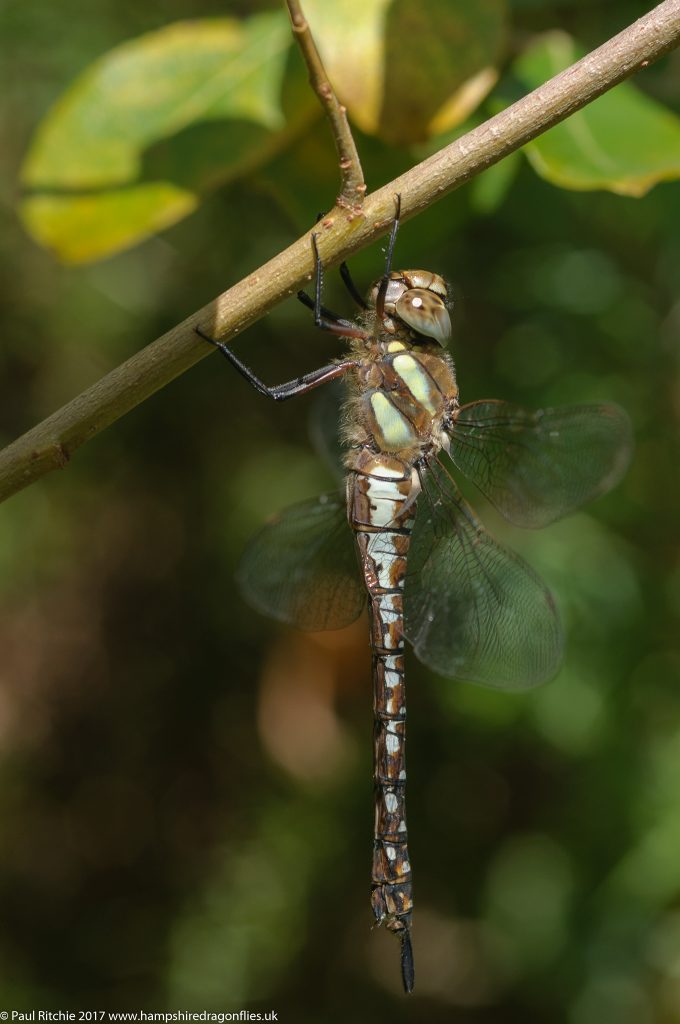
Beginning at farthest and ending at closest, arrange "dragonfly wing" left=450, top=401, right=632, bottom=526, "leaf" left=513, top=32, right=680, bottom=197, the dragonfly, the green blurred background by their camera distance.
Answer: the green blurred background < "dragonfly wing" left=450, top=401, right=632, bottom=526 < the dragonfly < "leaf" left=513, top=32, right=680, bottom=197

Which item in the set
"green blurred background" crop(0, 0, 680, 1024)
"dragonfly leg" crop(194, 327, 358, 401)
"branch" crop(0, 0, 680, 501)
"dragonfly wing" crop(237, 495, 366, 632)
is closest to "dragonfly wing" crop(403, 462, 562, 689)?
"dragonfly wing" crop(237, 495, 366, 632)

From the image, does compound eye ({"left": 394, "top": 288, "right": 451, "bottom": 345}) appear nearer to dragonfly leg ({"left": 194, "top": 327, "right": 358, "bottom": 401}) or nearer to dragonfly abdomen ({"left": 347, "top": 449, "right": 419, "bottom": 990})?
dragonfly leg ({"left": 194, "top": 327, "right": 358, "bottom": 401})

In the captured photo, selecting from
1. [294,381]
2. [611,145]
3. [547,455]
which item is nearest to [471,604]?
[547,455]

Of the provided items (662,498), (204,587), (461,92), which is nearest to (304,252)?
(461,92)

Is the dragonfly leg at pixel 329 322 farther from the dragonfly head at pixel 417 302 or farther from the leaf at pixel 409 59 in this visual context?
the leaf at pixel 409 59

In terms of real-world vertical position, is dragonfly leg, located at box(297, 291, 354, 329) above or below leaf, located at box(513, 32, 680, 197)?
below

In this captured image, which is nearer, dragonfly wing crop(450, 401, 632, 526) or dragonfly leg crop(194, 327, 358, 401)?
dragonfly leg crop(194, 327, 358, 401)

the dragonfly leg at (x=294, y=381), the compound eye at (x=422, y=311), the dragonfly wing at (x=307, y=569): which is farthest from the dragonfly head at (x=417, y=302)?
the dragonfly wing at (x=307, y=569)
